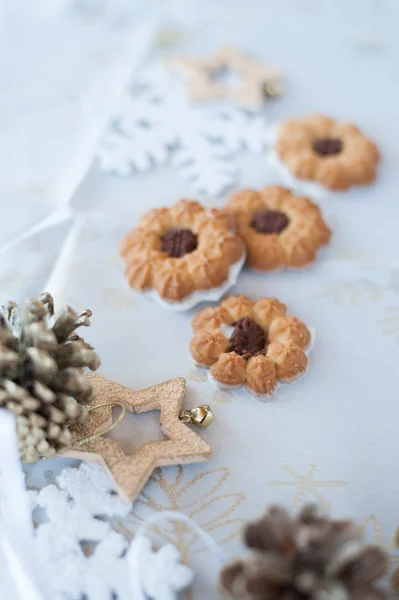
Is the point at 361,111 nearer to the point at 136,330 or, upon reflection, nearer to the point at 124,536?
the point at 136,330

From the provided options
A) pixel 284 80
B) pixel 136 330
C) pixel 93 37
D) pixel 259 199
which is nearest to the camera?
pixel 136 330

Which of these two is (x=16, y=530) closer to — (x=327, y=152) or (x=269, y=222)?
(x=269, y=222)

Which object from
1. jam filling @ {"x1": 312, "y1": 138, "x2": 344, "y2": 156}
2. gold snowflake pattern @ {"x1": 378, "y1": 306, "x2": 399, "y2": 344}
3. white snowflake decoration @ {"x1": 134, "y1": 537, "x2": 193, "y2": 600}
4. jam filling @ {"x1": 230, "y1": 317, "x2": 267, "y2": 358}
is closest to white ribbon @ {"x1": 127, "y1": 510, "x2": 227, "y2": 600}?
white snowflake decoration @ {"x1": 134, "y1": 537, "x2": 193, "y2": 600}

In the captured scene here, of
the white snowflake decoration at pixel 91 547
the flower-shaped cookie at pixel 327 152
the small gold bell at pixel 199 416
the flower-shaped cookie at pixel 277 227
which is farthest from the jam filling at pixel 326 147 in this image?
the white snowflake decoration at pixel 91 547

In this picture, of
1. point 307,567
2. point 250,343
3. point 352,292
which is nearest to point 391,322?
point 352,292

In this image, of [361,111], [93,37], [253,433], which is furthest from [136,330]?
[93,37]

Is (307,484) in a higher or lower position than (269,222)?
lower
